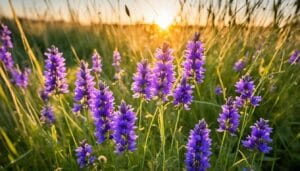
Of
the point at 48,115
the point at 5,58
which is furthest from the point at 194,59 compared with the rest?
the point at 5,58

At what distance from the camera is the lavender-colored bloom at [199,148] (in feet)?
5.88

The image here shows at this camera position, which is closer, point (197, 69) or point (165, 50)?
point (165, 50)

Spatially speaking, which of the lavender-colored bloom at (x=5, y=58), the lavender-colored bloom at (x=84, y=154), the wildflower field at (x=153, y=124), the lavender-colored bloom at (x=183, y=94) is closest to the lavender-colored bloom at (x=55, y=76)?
the wildflower field at (x=153, y=124)

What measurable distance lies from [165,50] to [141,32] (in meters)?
5.79

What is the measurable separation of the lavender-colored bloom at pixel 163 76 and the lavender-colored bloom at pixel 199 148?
0.94 feet

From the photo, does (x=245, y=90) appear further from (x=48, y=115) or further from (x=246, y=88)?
(x=48, y=115)

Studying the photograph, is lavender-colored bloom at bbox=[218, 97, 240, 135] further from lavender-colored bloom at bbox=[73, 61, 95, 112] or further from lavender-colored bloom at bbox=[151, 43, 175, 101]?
lavender-colored bloom at bbox=[73, 61, 95, 112]

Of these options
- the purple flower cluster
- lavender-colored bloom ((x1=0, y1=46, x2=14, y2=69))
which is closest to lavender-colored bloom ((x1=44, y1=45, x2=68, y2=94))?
the purple flower cluster

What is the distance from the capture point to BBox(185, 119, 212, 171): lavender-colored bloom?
5.88 ft

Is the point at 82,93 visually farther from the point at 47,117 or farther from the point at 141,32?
the point at 141,32

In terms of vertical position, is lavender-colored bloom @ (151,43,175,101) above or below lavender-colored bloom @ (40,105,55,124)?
above

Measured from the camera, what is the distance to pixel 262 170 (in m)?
2.67

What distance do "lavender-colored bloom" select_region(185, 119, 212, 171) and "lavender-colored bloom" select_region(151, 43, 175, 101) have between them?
0.94 ft

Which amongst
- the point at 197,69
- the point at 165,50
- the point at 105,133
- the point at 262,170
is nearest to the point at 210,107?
the point at 262,170
